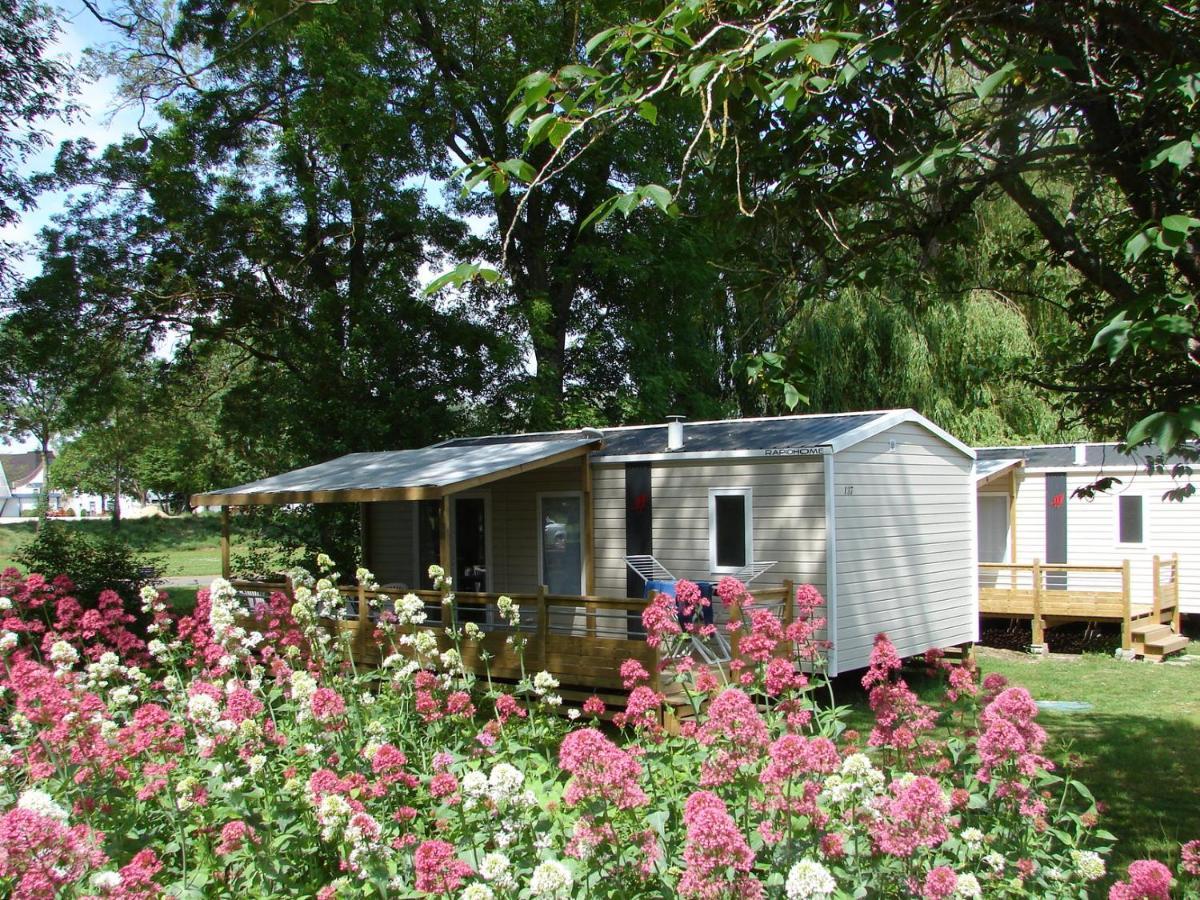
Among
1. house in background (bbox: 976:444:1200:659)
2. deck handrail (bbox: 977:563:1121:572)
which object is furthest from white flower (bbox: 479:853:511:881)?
house in background (bbox: 976:444:1200:659)

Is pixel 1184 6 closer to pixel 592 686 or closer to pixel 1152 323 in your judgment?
pixel 1152 323

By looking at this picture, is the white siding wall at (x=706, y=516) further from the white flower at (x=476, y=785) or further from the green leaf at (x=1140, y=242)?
the white flower at (x=476, y=785)

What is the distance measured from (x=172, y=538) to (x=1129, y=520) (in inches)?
1509

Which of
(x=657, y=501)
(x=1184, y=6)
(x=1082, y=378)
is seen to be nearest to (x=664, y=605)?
(x=1082, y=378)

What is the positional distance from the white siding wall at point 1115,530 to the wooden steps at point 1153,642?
99 cm

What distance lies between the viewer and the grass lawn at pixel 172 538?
1300 inches

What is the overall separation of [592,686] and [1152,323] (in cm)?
741

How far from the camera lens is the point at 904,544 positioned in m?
11.5

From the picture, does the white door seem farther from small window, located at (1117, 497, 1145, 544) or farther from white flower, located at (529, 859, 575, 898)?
white flower, located at (529, 859, 575, 898)

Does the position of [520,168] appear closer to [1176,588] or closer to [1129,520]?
[1176,588]

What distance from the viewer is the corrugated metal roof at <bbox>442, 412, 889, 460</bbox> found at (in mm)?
10634

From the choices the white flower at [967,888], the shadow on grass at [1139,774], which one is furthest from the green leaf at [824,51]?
the shadow on grass at [1139,774]

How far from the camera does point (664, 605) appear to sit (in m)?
4.08

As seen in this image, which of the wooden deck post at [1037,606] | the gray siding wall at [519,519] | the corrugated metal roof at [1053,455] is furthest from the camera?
the corrugated metal roof at [1053,455]
